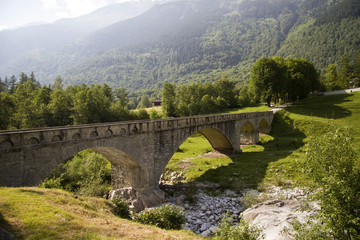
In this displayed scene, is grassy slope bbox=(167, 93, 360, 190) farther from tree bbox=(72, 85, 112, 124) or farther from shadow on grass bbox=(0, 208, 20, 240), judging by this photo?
tree bbox=(72, 85, 112, 124)

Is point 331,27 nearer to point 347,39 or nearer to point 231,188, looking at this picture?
point 347,39

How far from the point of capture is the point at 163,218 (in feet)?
46.4

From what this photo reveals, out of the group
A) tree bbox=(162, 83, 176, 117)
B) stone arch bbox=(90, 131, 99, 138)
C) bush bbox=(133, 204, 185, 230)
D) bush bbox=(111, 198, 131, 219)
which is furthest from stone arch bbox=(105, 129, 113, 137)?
tree bbox=(162, 83, 176, 117)

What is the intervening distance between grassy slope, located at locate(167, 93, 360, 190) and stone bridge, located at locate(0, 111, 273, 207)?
18.1ft

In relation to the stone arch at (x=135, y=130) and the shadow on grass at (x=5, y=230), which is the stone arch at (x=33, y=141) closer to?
the shadow on grass at (x=5, y=230)

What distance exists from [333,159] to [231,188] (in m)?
13.8

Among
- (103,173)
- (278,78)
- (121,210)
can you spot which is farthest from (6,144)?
(278,78)

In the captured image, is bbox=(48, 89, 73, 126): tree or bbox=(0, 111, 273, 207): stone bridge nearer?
bbox=(0, 111, 273, 207): stone bridge

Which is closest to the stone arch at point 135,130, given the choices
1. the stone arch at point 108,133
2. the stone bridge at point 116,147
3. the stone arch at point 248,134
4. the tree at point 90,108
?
the stone bridge at point 116,147

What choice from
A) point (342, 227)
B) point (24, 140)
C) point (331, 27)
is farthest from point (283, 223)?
point (331, 27)

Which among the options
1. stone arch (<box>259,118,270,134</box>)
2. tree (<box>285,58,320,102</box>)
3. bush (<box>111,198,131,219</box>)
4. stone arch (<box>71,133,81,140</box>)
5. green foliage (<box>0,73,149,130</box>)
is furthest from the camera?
tree (<box>285,58,320,102</box>)

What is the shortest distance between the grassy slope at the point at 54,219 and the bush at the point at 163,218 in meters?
2.75

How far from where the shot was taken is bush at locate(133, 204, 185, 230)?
13883 millimetres

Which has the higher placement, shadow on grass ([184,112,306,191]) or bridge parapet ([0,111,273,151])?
bridge parapet ([0,111,273,151])
